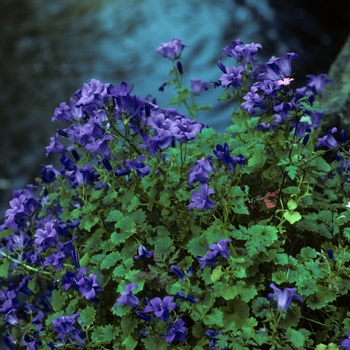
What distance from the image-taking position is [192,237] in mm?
1993

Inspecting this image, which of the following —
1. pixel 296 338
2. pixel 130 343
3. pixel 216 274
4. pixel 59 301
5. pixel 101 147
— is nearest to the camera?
pixel 296 338

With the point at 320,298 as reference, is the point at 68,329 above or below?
below

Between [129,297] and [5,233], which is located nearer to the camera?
[129,297]

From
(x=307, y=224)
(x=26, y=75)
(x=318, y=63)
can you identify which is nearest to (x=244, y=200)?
(x=307, y=224)

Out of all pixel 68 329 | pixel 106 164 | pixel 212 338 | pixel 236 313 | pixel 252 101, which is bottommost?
pixel 68 329

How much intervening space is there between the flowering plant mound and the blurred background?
8.92ft

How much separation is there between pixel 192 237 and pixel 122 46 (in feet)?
17.9

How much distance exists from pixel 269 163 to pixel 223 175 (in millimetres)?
268

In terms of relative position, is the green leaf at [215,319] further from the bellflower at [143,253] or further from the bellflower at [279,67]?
the bellflower at [279,67]

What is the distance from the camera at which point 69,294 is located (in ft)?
7.22

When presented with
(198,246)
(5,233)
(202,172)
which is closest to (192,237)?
(198,246)

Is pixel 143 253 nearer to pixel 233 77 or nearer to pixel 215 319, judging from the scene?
pixel 215 319

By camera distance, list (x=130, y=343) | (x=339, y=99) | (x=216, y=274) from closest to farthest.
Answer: (x=216, y=274) < (x=130, y=343) < (x=339, y=99)

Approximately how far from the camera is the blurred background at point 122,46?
18.4ft
